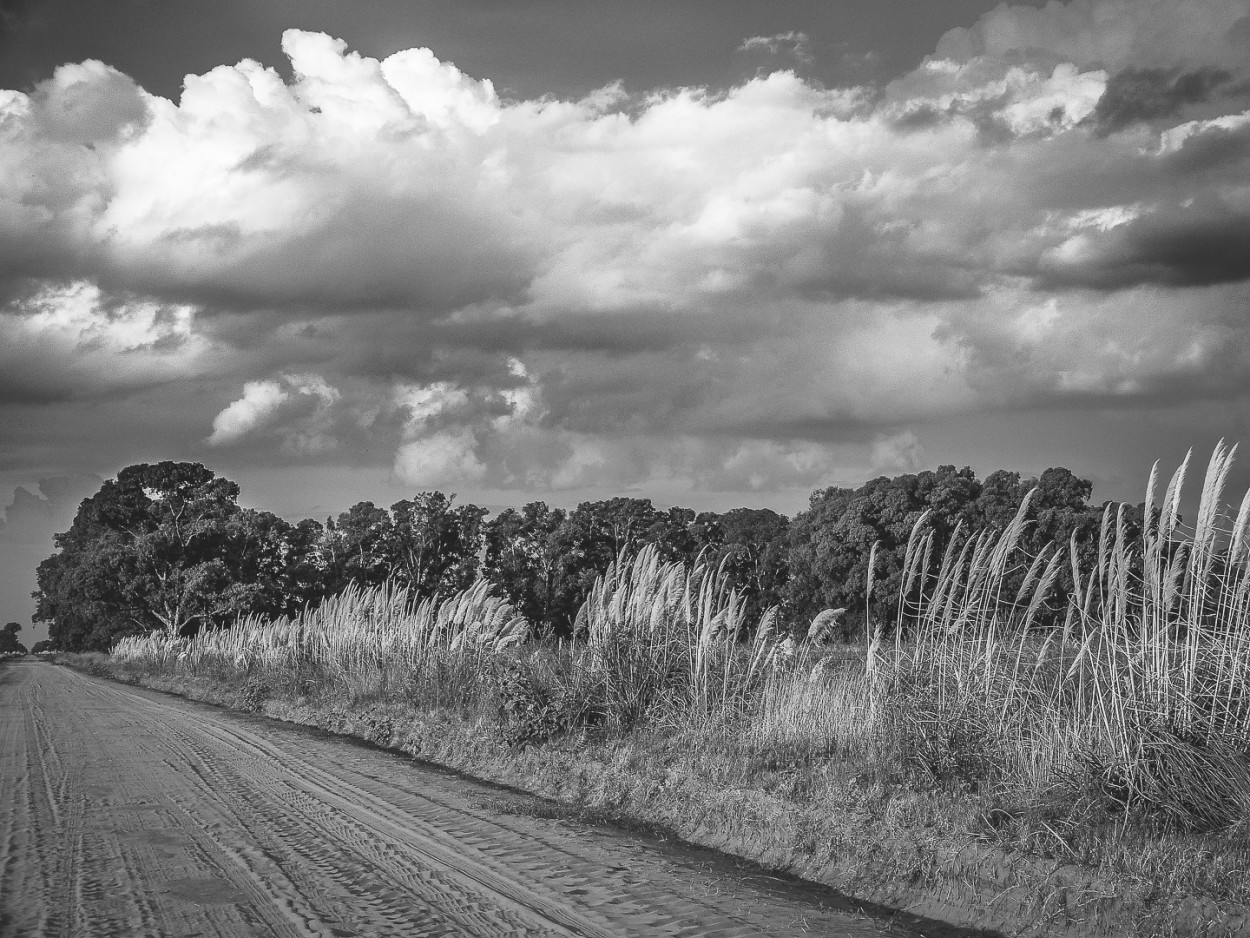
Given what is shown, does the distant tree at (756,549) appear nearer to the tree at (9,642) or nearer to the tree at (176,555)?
the tree at (176,555)

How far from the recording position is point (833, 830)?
7336 mm

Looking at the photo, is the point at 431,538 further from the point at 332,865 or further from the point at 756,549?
the point at 332,865

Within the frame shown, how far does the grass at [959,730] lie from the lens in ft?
20.0

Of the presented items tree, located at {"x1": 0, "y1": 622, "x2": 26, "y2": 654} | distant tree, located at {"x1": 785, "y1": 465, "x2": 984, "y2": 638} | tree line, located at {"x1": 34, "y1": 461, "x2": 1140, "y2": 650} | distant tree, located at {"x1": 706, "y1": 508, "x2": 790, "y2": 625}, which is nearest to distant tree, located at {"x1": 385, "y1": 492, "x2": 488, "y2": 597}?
tree line, located at {"x1": 34, "y1": 461, "x2": 1140, "y2": 650}

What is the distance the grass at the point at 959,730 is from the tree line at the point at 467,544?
2376cm

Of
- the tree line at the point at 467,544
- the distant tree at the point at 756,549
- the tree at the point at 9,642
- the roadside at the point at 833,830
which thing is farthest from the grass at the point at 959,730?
the tree at the point at 9,642

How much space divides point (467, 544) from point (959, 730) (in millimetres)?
55580

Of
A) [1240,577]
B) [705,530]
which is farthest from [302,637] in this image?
[705,530]

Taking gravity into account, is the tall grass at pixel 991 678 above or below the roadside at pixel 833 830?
above

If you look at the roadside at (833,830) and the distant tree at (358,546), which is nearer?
the roadside at (833,830)

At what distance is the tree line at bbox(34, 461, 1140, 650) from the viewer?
37.7 m

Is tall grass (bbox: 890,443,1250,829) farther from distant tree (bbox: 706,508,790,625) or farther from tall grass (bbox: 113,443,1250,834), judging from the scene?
distant tree (bbox: 706,508,790,625)

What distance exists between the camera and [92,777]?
1075 cm

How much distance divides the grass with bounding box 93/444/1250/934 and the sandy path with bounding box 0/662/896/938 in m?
0.88
